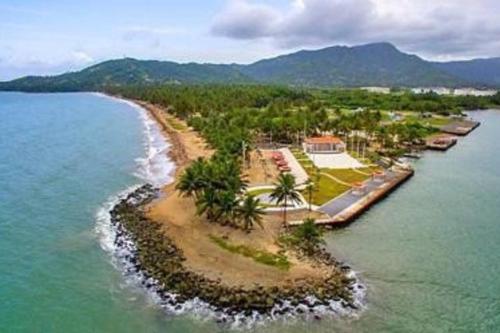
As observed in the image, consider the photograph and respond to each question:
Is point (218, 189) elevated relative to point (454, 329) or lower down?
elevated

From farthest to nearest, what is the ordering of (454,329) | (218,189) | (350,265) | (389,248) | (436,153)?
(436,153), (218,189), (389,248), (350,265), (454,329)

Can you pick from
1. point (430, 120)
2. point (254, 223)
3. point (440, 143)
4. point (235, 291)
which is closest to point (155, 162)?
point (254, 223)

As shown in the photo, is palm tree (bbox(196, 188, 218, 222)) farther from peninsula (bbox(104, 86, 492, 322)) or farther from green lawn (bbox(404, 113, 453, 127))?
green lawn (bbox(404, 113, 453, 127))

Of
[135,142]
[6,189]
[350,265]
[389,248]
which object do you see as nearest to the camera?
[350,265]

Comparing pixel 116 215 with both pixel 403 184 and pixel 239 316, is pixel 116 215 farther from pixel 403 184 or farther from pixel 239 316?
pixel 403 184

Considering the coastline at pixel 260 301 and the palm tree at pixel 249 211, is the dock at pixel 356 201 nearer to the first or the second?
the palm tree at pixel 249 211

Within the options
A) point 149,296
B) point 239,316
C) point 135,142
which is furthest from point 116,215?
point 135,142

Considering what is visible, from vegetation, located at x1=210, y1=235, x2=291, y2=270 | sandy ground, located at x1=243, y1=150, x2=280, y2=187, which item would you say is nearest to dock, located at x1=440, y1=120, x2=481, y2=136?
sandy ground, located at x1=243, y1=150, x2=280, y2=187
